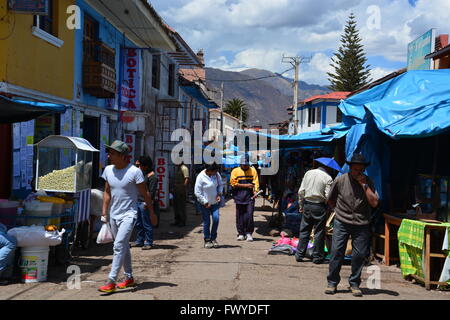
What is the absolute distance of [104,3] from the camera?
41.9 ft

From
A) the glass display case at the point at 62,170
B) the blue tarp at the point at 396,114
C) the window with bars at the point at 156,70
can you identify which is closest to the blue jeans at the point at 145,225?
the glass display case at the point at 62,170

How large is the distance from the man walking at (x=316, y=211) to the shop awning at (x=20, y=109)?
4.48 m

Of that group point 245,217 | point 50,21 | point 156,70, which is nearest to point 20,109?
point 50,21

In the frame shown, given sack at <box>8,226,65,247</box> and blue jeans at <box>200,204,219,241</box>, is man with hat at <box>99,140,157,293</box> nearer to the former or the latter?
sack at <box>8,226,65,247</box>

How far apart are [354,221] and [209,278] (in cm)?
229

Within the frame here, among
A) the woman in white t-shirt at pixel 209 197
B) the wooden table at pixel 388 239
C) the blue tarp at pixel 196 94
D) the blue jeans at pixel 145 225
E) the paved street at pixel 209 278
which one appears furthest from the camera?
the blue tarp at pixel 196 94

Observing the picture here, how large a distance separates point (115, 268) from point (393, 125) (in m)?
4.77

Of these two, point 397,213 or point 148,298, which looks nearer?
point 148,298

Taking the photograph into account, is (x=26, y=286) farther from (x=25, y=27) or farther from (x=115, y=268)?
(x=25, y=27)

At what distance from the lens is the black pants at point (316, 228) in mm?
8648

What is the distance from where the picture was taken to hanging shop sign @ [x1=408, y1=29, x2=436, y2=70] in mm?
15344

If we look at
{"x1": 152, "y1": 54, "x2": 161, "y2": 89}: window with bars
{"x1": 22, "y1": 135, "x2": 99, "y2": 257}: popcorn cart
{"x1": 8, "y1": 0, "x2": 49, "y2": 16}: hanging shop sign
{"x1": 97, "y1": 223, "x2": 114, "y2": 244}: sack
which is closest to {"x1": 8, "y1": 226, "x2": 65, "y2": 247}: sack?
{"x1": 22, "y1": 135, "x2": 99, "y2": 257}: popcorn cart

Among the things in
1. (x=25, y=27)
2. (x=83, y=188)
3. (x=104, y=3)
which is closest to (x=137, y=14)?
(x=104, y=3)

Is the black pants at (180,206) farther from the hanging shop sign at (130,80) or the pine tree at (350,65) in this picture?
the pine tree at (350,65)
